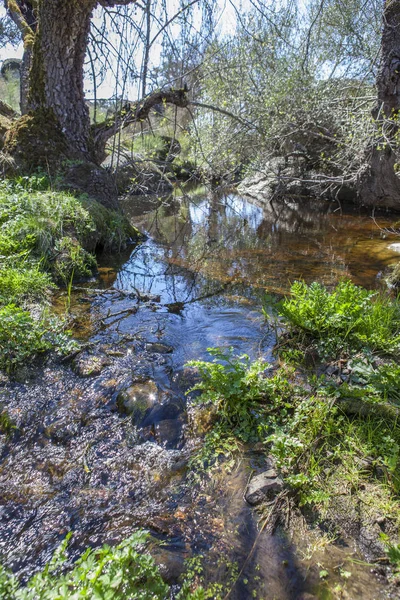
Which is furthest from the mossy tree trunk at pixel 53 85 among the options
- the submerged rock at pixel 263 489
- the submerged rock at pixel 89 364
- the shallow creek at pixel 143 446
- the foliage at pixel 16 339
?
the submerged rock at pixel 263 489

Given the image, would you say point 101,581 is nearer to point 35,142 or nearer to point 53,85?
point 35,142

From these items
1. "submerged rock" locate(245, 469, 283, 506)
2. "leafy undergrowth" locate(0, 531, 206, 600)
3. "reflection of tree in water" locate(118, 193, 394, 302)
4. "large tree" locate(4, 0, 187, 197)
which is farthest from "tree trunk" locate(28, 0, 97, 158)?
"leafy undergrowth" locate(0, 531, 206, 600)

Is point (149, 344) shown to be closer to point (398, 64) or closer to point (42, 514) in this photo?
point (42, 514)

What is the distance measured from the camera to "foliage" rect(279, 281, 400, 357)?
3.10 metres

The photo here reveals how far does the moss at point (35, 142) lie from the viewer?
6.94 meters

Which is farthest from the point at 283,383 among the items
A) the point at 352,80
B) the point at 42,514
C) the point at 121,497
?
the point at 352,80

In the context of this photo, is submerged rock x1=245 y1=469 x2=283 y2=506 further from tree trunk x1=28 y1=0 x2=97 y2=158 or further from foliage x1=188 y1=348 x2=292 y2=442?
tree trunk x1=28 y1=0 x2=97 y2=158

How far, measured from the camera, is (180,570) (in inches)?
69.6

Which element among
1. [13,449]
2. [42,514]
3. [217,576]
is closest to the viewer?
[217,576]

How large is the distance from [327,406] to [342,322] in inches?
33.7

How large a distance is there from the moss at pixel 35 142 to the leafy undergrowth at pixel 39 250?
1.87 feet

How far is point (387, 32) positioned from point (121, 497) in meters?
7.73

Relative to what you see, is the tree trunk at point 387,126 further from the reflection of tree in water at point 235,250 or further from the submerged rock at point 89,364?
the submerged rock at point 89,364

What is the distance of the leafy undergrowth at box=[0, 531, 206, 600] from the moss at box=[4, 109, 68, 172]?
22.3ft
